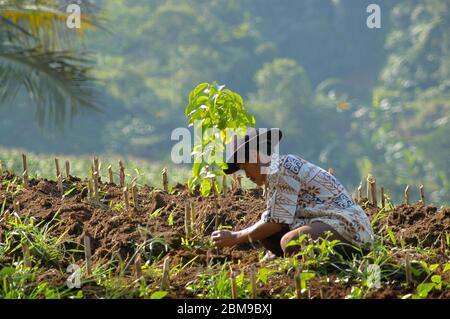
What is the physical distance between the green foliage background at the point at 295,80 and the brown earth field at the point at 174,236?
26.9 meters

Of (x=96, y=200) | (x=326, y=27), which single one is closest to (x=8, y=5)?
(x=96, y=200)

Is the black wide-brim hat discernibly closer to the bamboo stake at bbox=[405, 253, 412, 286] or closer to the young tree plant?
the young tree plant

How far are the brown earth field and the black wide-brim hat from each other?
1.64 feet

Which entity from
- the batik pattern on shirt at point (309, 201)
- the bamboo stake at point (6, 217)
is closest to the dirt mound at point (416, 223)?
the batik pattern on shirt at point (309, 201)

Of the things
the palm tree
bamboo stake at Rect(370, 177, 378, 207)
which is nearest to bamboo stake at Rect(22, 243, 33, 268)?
bamboo stake at Rect(370, 177, 378, 207)

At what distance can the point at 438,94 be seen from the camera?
4556cm

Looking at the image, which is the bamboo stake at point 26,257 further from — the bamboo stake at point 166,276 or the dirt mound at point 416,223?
the dirt mound at point 416,223

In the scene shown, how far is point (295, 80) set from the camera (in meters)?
46.7

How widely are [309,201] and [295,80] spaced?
41.6 m

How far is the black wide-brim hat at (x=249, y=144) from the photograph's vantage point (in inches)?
202

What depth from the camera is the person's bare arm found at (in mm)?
5141

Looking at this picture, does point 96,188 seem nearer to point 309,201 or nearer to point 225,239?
point 225,239

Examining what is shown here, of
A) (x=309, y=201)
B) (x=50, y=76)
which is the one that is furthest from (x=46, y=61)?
(x=309, y=201)
